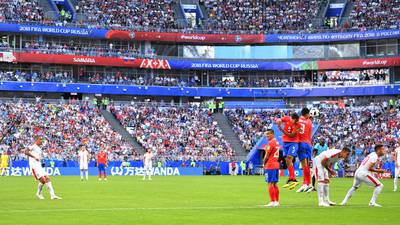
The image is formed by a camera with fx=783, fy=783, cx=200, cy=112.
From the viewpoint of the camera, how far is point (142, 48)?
99750mm

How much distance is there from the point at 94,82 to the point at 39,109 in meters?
12.4

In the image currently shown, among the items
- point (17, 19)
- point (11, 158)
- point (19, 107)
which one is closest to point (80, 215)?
point (11, 158)

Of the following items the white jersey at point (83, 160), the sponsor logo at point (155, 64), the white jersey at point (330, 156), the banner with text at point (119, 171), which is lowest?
the banner with text at point (119, 171)

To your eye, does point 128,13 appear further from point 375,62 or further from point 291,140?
point 291,140

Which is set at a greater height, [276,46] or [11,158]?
[276,46]

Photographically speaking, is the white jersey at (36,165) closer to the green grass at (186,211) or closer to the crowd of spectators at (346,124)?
the green grass at (186,211)

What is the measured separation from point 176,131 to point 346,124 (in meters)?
19.1

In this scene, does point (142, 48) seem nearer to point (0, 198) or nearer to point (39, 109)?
point (39, 109)

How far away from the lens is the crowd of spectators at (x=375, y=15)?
96125mm

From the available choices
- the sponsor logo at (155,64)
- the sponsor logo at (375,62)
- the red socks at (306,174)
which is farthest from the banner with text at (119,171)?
the red socks at (306,174)

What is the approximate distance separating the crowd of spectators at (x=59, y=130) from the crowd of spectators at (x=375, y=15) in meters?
35.0

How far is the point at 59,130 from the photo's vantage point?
8112cm

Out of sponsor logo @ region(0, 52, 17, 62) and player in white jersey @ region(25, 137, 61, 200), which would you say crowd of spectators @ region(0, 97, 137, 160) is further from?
player in white jersey @ region(25, 137, 61, 200)

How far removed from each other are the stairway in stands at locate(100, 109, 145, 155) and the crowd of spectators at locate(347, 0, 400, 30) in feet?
106
